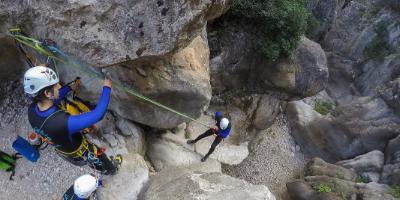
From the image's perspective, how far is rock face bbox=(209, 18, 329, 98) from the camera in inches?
486

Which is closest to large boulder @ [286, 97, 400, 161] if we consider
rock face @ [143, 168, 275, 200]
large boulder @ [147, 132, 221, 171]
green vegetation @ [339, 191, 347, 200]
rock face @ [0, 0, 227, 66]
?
green vegetation @ [339, 191, 347, 200]

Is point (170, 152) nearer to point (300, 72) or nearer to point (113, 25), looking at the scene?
point (113, 25)

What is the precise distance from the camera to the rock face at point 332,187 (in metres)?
11.6

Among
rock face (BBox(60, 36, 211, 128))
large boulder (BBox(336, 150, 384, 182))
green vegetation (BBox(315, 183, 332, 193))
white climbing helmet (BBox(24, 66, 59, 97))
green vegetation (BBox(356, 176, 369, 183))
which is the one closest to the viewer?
white climbing helmet (BBox(24, 66, 59, 97))

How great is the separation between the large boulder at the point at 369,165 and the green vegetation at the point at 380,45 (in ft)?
26.4

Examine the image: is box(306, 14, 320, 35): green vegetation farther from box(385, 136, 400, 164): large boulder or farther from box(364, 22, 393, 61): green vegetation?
box(385, 136, 400, 164): large boulder

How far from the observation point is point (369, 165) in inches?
534

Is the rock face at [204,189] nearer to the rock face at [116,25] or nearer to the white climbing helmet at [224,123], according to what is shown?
the white climbing helmet at [224,123]

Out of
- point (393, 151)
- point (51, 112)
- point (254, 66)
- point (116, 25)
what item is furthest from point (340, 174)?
point (51, 112)

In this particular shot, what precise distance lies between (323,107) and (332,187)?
7439mm

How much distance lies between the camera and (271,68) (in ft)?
44.9

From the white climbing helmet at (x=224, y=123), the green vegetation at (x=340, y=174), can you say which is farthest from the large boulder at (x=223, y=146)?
the green vegetation at (x=340, y=174)

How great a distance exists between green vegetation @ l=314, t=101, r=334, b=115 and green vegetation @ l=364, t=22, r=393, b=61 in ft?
13.6

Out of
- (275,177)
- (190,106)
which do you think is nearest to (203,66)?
(190,106)
